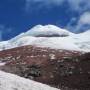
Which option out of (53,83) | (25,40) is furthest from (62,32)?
(53,83)

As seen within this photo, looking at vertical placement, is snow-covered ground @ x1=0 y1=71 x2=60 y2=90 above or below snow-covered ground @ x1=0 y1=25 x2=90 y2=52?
below

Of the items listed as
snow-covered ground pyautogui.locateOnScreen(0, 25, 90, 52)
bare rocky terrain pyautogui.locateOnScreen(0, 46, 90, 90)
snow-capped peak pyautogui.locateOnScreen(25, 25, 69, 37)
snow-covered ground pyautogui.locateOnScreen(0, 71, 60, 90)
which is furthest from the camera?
snow-capped peak pyautogui.locateOnScreen(25, 25, 69, 37)

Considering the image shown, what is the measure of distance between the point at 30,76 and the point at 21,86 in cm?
2206

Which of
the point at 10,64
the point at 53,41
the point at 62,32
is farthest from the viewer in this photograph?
the point at 62,32

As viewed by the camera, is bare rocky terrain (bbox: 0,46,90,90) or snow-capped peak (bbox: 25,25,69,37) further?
snow-capped peak (bbox: 25,25,69,37)

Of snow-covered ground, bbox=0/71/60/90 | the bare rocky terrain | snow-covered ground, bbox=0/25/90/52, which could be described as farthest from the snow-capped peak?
snow-covered ground, bbox=0/71/60/90

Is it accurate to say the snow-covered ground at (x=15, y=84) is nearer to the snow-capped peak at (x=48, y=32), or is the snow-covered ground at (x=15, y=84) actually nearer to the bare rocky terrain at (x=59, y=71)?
the bare rocky terrain at (x=59, y=71)

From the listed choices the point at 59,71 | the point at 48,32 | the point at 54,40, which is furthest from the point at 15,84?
the point at 48,32

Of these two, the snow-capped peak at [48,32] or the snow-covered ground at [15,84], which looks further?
the snow-capped peak at [48,32]

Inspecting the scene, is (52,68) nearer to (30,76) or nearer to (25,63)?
(30,76)

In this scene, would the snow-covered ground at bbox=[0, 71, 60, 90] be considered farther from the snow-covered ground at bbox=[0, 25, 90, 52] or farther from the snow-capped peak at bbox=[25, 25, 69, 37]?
the snow-capped peak at bbox=[25, 25, 69, 37]

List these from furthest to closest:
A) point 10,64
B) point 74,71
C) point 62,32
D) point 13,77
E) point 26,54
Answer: point 62,32
point 26,54
point 10,64
point 74,71
point 13,77

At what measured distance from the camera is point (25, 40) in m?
125

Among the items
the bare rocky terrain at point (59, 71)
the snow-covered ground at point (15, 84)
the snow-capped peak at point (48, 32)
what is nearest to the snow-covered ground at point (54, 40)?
the snow-capped peak at point (48, 32)
